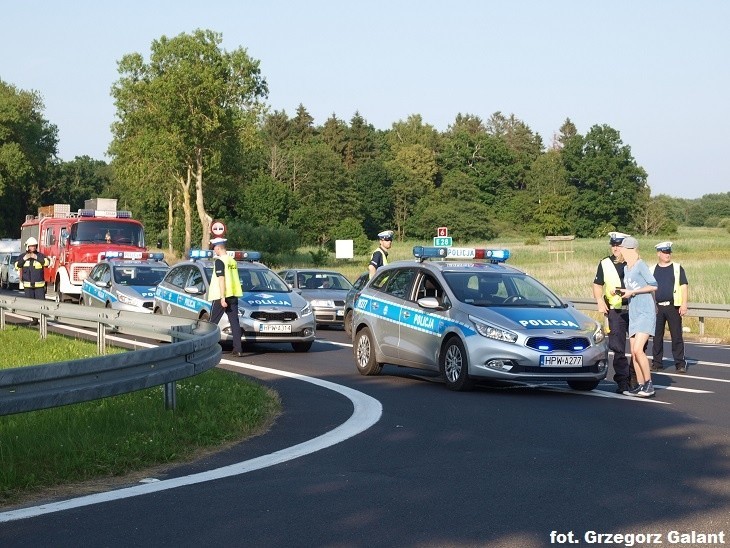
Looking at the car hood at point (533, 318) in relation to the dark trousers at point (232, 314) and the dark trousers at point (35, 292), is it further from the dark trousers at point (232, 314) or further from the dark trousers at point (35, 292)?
the dark trousers at point (35, 292)

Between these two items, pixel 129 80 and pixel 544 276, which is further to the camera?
pixel 129 80

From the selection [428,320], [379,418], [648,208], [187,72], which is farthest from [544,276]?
[648,208]

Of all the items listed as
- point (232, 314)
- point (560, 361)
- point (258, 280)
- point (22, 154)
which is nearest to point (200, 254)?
point (258, 280)

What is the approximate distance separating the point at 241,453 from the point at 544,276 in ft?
134

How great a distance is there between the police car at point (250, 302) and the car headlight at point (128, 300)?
2180mm

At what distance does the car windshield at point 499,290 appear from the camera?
14.8 metres

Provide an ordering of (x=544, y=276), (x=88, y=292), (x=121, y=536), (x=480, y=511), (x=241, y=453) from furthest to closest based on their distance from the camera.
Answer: (x=544, y=276), (x=88, y=292), (x=241, y=453), (x=480, y=511), (x=121, y=536)

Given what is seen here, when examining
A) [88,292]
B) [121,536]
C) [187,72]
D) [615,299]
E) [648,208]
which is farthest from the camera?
[648,208]

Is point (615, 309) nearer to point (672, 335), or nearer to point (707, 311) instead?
point (672, 335)

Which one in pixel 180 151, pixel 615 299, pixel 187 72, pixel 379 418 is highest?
pixel 187 72

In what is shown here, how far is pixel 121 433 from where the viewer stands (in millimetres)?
9930

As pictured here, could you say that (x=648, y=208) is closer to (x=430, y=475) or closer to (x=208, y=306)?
(x=208, y=306)

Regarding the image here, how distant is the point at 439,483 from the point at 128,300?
18.5m

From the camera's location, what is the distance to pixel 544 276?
49.4m
